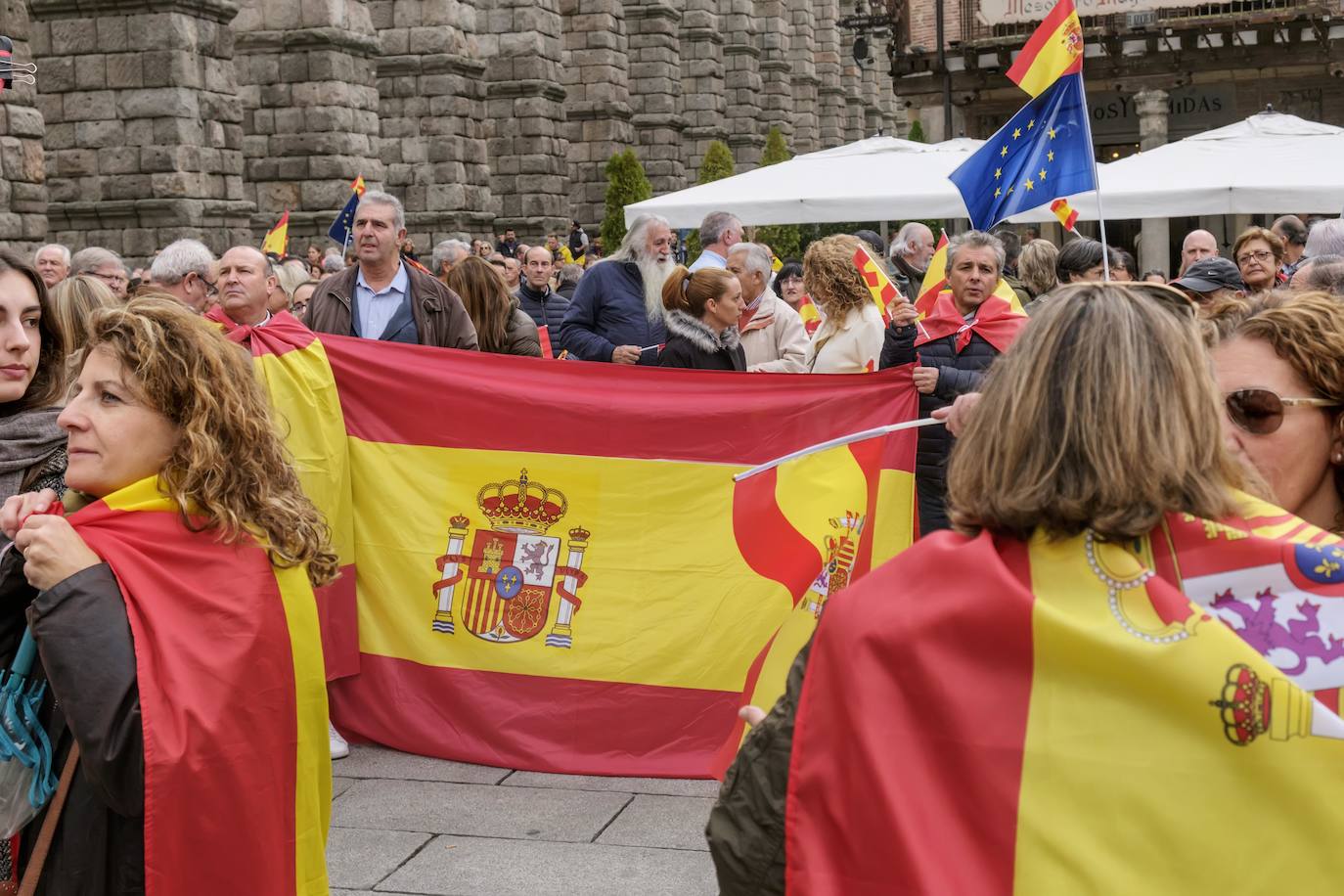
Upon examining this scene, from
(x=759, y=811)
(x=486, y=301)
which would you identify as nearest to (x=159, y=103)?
(x=486, y=301)

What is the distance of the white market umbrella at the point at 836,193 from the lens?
14.7m

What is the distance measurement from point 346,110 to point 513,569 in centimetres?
1514

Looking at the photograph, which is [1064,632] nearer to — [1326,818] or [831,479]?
[1326,818]

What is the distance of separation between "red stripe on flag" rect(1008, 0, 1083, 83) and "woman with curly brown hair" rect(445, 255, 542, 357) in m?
2.88

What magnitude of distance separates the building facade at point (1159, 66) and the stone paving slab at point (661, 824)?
24732 millimetres

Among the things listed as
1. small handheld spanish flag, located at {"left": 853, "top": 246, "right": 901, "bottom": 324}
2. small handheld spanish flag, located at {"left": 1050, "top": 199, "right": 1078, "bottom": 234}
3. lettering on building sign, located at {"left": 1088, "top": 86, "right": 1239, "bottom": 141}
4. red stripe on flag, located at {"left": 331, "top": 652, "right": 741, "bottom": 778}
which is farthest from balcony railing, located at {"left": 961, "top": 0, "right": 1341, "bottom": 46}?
red stripe on flag, located at {"left": 331, "top": 652, "right": 741, "bottom": 778}

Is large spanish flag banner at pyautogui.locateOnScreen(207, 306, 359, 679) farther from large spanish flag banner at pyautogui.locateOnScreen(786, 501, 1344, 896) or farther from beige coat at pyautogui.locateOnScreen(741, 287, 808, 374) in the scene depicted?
large spanish flag banner at pyautogui.locateOnScreen(786, 501, 1344, 896)

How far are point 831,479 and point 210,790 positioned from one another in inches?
122

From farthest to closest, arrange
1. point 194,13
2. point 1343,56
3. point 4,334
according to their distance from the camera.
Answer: point 1343,56 < point 194,13 < point 4,334

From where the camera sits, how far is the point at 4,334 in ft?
11.7

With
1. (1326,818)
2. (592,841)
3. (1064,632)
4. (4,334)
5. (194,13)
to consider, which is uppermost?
(194,13)

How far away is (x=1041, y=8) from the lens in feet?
107

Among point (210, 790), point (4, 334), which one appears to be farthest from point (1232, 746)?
point (4, 334)

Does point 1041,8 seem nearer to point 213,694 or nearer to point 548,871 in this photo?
point 548,871
